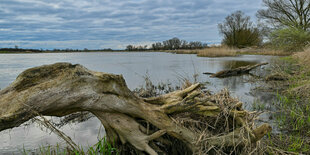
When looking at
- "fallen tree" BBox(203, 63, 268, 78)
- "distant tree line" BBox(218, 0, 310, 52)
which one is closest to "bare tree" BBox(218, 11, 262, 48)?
"distant tree line" BBox(218, 0, 310, 52)

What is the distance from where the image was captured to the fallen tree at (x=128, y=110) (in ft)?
8.15

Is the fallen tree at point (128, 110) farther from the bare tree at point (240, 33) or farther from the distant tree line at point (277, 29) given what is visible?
the bare tree at point (240, 33)

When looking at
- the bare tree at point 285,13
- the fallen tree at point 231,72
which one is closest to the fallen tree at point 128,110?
the fallen tree at point 231,72

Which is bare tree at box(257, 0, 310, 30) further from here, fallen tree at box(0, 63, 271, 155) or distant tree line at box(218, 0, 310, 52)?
fallen tree at box(0, 63, 271, 155)

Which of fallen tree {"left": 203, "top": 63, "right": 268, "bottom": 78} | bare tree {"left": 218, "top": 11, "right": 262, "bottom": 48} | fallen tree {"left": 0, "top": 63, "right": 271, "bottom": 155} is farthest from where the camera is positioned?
bare tree {"left": 218, "top": 11, "right": 262, "bottom": 48}

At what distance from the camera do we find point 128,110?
288 centimetres

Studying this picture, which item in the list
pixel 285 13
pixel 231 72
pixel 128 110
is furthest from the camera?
pixel 285 13

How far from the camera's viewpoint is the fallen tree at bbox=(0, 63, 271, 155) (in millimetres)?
2484

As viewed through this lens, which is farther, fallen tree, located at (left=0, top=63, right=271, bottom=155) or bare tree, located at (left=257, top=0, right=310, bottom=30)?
bare tree, located at (left=257, top=0, right=310, bottom=30)

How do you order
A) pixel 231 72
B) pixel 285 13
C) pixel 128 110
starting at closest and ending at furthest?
1. pixel 128 110
2. pixel 231 72
3. pixel 285 13

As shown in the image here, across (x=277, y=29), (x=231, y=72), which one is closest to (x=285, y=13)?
(x=277, y=29)

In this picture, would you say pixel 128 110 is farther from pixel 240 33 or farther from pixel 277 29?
pixel 240 33

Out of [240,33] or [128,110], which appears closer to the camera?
[128,110]

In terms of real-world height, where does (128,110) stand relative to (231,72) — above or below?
above
